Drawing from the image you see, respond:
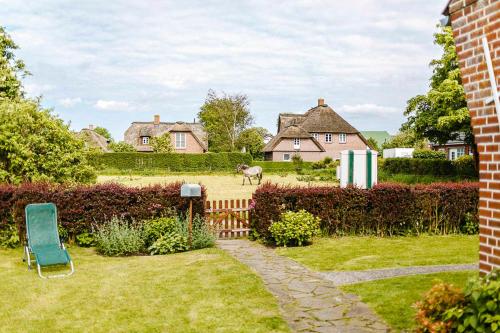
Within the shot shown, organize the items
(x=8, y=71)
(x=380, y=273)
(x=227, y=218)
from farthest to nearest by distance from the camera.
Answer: (x=8, y=71), (x=227, y=218), (x=380, y=273)

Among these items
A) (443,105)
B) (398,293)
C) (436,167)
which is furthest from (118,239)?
(436,167)

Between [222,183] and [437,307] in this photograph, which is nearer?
[437,307]

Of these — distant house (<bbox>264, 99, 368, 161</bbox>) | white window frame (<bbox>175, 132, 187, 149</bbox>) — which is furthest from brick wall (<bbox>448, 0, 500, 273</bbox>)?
white window frame (<bbox>175, 132, 187, 149</bbox>)

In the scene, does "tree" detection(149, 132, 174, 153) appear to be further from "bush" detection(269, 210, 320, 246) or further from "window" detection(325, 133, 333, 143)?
"bush" detection(269, 210, 320, 246)

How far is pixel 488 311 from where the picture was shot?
13.4 feet

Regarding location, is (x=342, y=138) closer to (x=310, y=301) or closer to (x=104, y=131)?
(x=310, y=301)

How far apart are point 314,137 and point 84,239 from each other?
55942 millimetres

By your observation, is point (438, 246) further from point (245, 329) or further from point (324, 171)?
point (324, 171)

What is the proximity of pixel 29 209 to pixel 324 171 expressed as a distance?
3545cm

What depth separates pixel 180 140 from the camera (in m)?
68.0

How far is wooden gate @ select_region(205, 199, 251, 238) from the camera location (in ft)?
45.1

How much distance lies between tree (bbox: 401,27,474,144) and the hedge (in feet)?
77.0

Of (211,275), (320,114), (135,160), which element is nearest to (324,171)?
(135,160)

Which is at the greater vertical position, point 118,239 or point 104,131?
point 104,131
